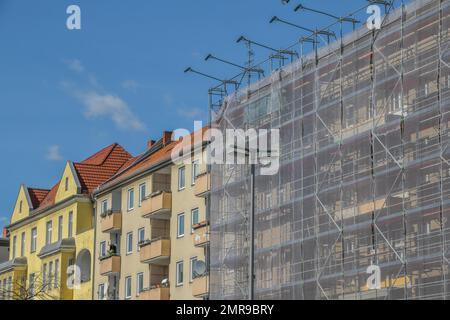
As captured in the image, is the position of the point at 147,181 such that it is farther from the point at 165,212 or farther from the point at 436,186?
the point at 436,186

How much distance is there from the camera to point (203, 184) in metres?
50.4

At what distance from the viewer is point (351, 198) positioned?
125ft

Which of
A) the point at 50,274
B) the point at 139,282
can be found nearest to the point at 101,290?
the point at 139,282

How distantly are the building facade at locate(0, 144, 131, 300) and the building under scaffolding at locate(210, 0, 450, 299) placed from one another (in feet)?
68.2

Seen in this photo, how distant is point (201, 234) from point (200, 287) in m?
2.44

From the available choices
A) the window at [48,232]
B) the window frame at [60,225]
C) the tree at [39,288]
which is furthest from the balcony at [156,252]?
the window at [48,232]

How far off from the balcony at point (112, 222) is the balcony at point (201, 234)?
10.1 meters

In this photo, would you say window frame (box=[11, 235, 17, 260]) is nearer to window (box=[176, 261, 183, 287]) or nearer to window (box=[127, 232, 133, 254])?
window (box=[127, 232, 133, 254])

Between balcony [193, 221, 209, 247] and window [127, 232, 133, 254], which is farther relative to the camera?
window [127, 232, 133, 254]

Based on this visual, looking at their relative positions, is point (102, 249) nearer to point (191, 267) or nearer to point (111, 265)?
point (111, 265)

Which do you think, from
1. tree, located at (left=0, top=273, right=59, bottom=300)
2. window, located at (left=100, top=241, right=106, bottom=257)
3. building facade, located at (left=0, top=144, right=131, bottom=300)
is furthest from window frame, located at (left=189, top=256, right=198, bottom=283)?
tree, located at (left=0, top=273, right=59, bottom=300)

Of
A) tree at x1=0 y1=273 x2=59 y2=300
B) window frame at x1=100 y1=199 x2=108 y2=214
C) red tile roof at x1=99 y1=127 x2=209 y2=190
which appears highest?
red tile roof at x1=99 y1=127 x2=209 y2=190

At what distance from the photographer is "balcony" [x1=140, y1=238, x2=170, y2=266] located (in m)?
53.9

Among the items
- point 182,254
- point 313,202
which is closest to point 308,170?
point 313,202
